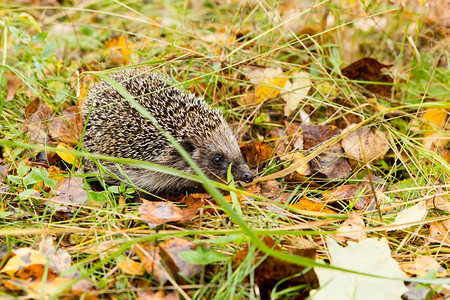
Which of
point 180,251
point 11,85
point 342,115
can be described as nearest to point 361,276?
point 180,251

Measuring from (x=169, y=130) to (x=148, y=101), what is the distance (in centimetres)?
30

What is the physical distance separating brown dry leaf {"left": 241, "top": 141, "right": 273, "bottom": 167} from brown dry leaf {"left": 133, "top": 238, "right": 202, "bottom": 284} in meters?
1.51

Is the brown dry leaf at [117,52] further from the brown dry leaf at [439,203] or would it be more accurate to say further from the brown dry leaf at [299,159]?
the brown dry leaf at [439,203]

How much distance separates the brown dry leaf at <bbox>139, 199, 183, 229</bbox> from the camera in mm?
2468

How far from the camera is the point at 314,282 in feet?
7.01

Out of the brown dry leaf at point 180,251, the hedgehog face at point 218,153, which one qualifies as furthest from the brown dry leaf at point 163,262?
the hedgehog face at point 218,153

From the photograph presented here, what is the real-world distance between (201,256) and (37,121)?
2412 mm

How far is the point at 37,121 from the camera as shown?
3.81 m

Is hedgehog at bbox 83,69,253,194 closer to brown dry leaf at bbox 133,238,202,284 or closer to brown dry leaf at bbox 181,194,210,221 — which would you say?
brown dry leaf at bbox 181,194,210,221

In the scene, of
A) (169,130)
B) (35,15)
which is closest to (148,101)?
(169,130)

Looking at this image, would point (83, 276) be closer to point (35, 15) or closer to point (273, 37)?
point (273, 37)

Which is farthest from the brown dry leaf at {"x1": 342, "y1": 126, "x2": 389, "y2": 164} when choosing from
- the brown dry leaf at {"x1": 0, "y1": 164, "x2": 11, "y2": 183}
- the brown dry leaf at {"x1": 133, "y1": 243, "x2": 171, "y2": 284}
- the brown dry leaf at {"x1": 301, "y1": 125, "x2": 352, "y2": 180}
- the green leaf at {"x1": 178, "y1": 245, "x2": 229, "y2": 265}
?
the brown dry leaf at {"x1": 0, "y1": 164, "x2": 11, "y2": 183}

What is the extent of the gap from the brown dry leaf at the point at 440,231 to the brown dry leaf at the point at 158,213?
1.60 meters

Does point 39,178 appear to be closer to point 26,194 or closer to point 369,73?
point 26,194
